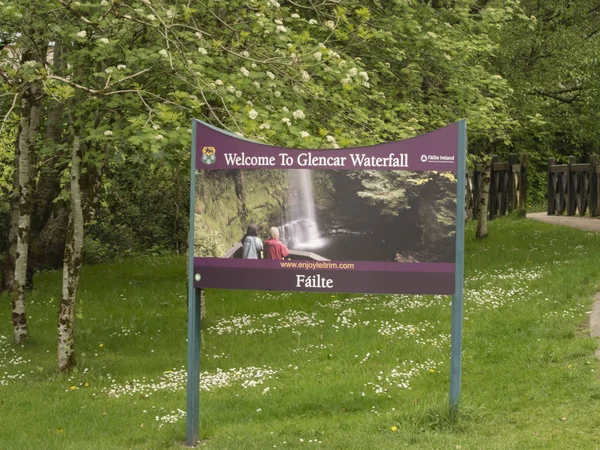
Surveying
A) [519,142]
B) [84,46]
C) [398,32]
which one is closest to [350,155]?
[84,46]

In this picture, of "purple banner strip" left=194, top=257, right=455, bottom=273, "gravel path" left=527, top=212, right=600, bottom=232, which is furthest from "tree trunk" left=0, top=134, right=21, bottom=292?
"gravel path" left=527, top=212, right=600, bottom=232

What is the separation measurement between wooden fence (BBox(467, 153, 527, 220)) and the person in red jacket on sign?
70.9ft

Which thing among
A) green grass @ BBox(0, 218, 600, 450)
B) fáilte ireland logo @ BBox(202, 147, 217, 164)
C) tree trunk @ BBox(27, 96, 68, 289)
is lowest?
green grass @ BBox(0, 218, 600, 450)

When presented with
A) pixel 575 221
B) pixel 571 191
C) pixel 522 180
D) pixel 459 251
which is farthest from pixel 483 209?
pixel 459 251

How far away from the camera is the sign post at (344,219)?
7.92 metres

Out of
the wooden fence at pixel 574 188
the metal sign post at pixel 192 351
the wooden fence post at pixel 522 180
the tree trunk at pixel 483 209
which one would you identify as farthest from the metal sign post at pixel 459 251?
the wooden fence post at pixel 522 180

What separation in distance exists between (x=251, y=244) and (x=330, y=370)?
10.8ft

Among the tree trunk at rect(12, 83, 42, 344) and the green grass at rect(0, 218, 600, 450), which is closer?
the green grass at rect(0, 218, 600, 450)

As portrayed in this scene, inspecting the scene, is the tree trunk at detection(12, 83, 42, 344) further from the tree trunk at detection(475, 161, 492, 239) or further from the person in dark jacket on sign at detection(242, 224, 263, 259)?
the tree trunk at detection(475, 161, 492, 239)

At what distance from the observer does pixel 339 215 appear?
808cm

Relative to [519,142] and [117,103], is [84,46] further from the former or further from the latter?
[519,142]

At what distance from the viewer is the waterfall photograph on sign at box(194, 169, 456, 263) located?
7.98 meters

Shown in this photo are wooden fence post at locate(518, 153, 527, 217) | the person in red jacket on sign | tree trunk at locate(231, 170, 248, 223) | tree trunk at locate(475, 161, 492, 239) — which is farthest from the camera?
wooden fence post at locate(518, 153, 527, 217)

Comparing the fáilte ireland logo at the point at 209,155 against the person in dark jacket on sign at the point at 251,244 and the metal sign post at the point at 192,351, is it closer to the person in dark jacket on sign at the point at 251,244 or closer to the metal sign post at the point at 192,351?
the metal sign post at the point at 192,351
